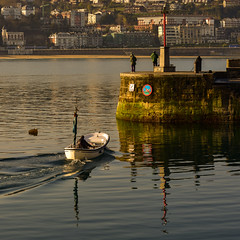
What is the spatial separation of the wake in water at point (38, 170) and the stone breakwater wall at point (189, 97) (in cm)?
1077

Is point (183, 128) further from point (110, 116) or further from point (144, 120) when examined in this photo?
point (110, 116)

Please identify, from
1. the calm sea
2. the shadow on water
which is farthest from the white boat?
the shadow on water

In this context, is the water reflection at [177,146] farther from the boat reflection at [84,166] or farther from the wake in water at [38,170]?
the wake in water at [38,170]

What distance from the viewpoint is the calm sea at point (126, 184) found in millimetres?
23359

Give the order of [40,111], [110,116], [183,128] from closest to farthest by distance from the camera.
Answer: [183,128]
[110,116]
[40,111]

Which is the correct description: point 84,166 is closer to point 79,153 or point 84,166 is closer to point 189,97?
point 79,153

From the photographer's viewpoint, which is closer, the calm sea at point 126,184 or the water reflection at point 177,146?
the calm sea at point 126,184

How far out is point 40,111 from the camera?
2441 inches

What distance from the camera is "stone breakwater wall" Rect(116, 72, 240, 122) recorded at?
151ft

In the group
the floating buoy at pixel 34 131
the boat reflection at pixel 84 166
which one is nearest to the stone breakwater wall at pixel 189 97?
the floating buoy at pixel 34 131

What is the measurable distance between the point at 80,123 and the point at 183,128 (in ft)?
32.5

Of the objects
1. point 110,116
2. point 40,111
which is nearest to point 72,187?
point 110,116

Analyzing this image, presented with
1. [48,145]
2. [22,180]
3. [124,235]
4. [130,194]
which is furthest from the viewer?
[48,145]

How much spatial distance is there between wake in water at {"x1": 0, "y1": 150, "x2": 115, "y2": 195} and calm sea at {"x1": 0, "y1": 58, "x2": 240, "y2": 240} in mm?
45
